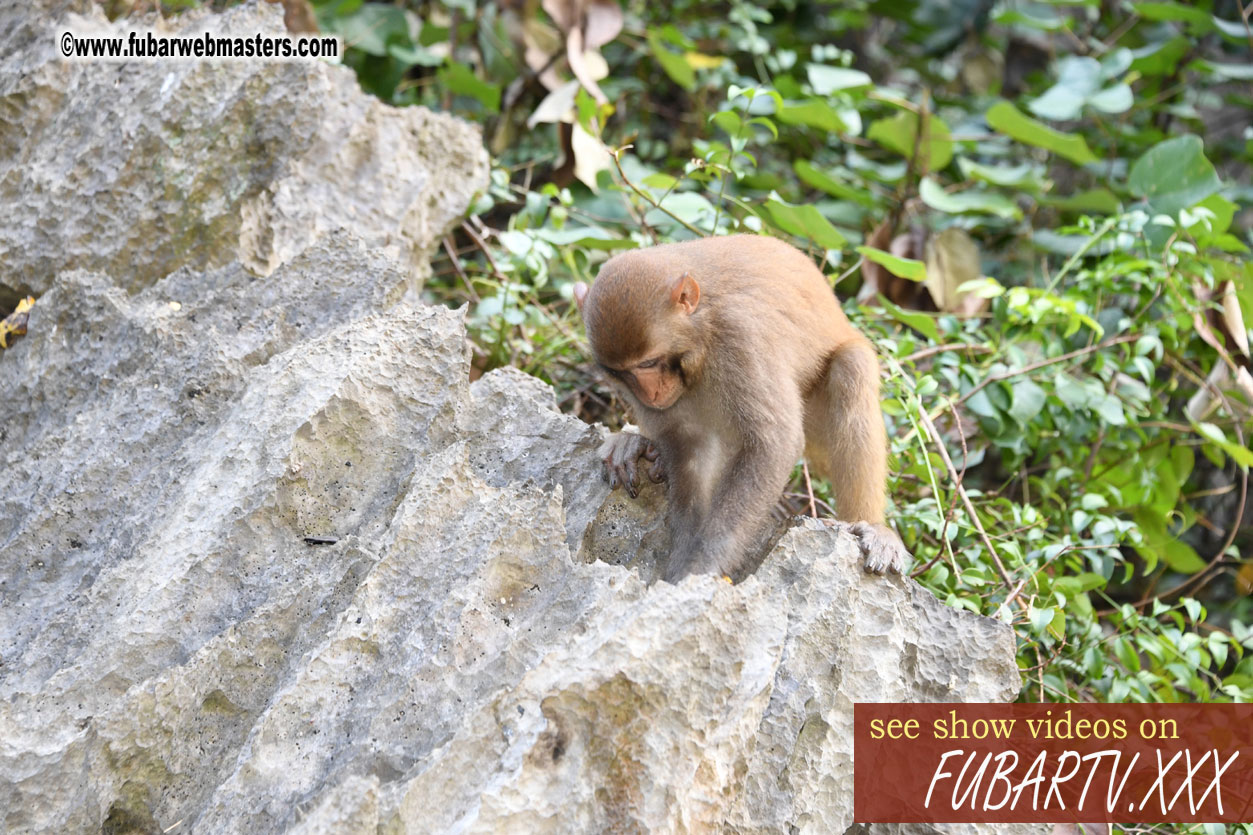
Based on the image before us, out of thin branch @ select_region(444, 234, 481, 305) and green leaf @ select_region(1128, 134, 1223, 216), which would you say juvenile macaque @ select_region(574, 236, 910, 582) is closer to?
thin branch @ select_region(444, 234, 481, 305)

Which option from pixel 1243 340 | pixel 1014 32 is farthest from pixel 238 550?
pixel 1014 32

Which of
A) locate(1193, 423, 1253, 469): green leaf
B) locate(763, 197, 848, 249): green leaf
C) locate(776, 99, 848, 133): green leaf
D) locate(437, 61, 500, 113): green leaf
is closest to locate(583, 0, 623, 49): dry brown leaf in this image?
locate(437, 61, 500, 113): green leaf

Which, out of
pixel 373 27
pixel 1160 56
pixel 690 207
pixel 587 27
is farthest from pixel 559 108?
pixel 1160 56

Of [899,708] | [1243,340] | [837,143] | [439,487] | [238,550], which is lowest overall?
[837,143]

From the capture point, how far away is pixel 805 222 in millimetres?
4895

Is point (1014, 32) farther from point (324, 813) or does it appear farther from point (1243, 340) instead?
point (324, 813)

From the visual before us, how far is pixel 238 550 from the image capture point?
9.45ft

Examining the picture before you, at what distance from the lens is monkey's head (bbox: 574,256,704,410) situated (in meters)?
3.63

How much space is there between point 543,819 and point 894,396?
267 centimetres

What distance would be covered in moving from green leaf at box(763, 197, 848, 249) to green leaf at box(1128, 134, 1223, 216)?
5.78 ft

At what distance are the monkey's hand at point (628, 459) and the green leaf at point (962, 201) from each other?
114 inches

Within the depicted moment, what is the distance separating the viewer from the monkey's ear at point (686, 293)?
3.68 meters

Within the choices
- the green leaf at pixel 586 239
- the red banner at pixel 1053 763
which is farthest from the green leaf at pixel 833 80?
the red banner at pixel 1053 763

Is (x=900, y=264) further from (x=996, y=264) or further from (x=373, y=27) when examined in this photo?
(x=373, y=27)
